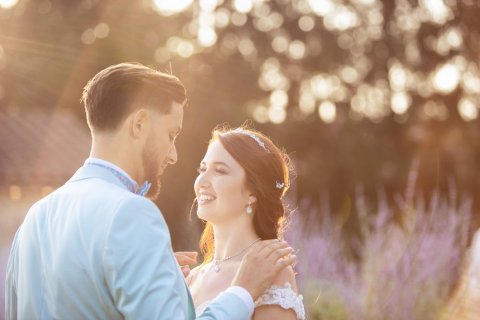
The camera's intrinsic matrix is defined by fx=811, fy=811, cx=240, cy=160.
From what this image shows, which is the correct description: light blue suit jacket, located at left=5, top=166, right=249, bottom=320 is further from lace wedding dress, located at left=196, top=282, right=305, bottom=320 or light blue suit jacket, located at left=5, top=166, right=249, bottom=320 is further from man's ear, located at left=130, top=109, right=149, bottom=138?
lace wedding dress, located at left=196, top=282, right=305, bottom=320

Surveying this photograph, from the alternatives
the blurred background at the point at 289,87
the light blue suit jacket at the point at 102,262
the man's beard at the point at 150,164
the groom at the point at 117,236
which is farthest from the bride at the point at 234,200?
the blurred background at the point at 289,87

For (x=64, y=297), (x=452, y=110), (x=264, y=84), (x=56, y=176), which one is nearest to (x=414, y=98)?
(x=452, y=110)

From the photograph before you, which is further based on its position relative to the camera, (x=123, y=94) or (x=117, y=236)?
(x=123, y=94)

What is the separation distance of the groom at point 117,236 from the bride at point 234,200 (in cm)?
90

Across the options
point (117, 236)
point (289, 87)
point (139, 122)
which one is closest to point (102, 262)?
point (117, 236)

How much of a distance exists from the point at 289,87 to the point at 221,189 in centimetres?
2052

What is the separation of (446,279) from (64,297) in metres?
5.34

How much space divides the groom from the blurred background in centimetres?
1123

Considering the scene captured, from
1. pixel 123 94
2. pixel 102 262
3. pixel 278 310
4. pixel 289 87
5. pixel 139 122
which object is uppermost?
pixel 289 87

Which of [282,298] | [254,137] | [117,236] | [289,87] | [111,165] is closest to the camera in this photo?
[117,236]

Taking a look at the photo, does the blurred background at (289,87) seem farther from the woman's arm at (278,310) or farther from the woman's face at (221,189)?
the woman's arm at (278,310)

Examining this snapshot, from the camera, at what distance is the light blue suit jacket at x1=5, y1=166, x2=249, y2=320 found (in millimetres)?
2641

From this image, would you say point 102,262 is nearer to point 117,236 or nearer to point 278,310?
point 117,236

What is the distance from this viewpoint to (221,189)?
4258 millimetres
